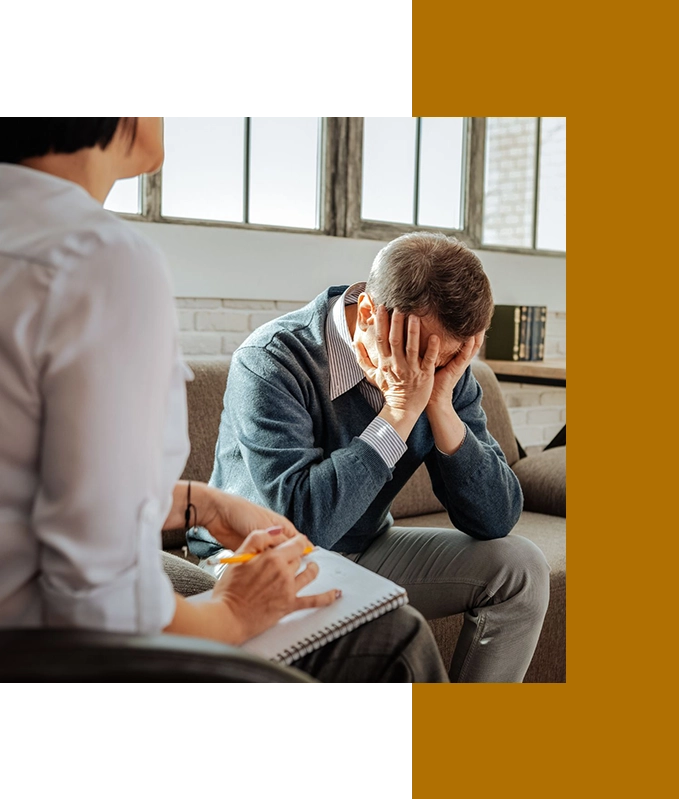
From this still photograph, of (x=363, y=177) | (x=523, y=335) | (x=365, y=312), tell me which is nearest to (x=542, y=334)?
(x=523, y=335)

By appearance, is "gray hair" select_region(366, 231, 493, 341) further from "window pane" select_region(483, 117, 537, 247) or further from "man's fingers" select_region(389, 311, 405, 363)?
"window pane" select_region(483, 117, 537, 247)

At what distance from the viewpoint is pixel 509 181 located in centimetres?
353

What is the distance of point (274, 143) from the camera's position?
8.82 feet

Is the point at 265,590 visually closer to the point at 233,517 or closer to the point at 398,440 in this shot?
the point at 233,517

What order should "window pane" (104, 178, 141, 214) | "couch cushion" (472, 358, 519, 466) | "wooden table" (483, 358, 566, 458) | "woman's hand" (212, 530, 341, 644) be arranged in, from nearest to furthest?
1. "woman's hand" (212, 530, 341, 644)
2. "window pane" (104, 178, 141, 214)
3. "couch cushion" (472, 358, 519, 466)
4. "wooden table" (483, 358, 566, 458)

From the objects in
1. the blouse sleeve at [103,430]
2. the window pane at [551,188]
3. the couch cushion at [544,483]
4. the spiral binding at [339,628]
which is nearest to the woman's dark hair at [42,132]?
the blouse sleeve at [103,430]

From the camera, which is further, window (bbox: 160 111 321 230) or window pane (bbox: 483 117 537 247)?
window pane (bbox: 483 117 537 247)

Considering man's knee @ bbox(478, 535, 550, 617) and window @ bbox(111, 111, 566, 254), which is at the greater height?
window @ bbox(111, 111, 566, 254)

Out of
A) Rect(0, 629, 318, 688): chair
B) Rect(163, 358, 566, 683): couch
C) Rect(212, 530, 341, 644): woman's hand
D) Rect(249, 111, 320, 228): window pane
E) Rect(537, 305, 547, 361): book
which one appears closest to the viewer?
Rect(0, 629, 318, 688): chair

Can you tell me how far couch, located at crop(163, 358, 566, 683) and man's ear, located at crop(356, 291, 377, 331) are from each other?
1.47 ft

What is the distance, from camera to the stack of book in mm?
3232

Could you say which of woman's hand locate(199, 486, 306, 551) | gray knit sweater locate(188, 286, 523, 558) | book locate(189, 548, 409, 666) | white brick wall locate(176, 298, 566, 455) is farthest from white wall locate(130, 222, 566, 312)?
book locate(189, 548, 409, 666)

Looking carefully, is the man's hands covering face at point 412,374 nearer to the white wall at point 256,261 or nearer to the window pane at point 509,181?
the white wall at point 256,261
